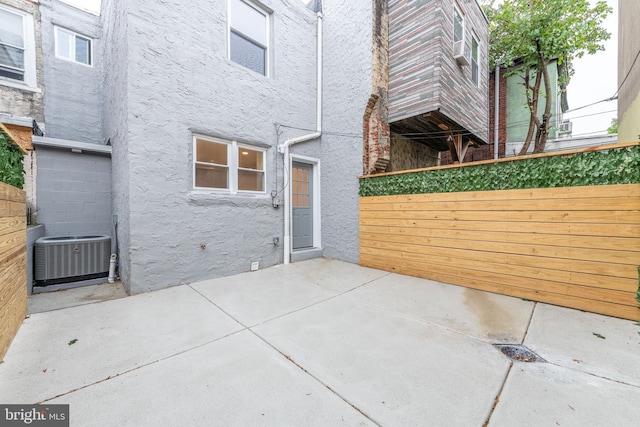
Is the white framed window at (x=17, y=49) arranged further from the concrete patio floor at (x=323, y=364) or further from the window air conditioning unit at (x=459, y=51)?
the window air conditioning unit at (x=459, y=51)

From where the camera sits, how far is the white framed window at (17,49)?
537 cm

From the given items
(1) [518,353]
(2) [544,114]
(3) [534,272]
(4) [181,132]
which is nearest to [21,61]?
(4) [181,132]

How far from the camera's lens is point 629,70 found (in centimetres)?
454

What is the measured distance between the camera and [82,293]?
3635 mm

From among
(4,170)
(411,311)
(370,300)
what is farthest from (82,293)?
(411,311)

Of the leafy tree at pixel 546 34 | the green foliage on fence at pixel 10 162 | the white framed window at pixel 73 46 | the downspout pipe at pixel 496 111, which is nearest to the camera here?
the green foliage on fence at pixel 10 162

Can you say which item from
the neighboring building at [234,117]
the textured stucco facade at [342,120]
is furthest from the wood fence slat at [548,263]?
the neighboring building at [234,117]

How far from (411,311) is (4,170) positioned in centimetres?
452

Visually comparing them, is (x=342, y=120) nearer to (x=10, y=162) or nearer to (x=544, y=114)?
(x=10, y=162)

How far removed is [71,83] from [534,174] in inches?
389

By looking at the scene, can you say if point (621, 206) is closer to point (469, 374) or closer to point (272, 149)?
point (469, 374)

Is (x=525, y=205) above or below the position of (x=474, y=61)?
below

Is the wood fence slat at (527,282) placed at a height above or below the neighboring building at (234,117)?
below

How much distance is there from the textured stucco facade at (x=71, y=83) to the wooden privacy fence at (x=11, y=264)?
4.21 metres
